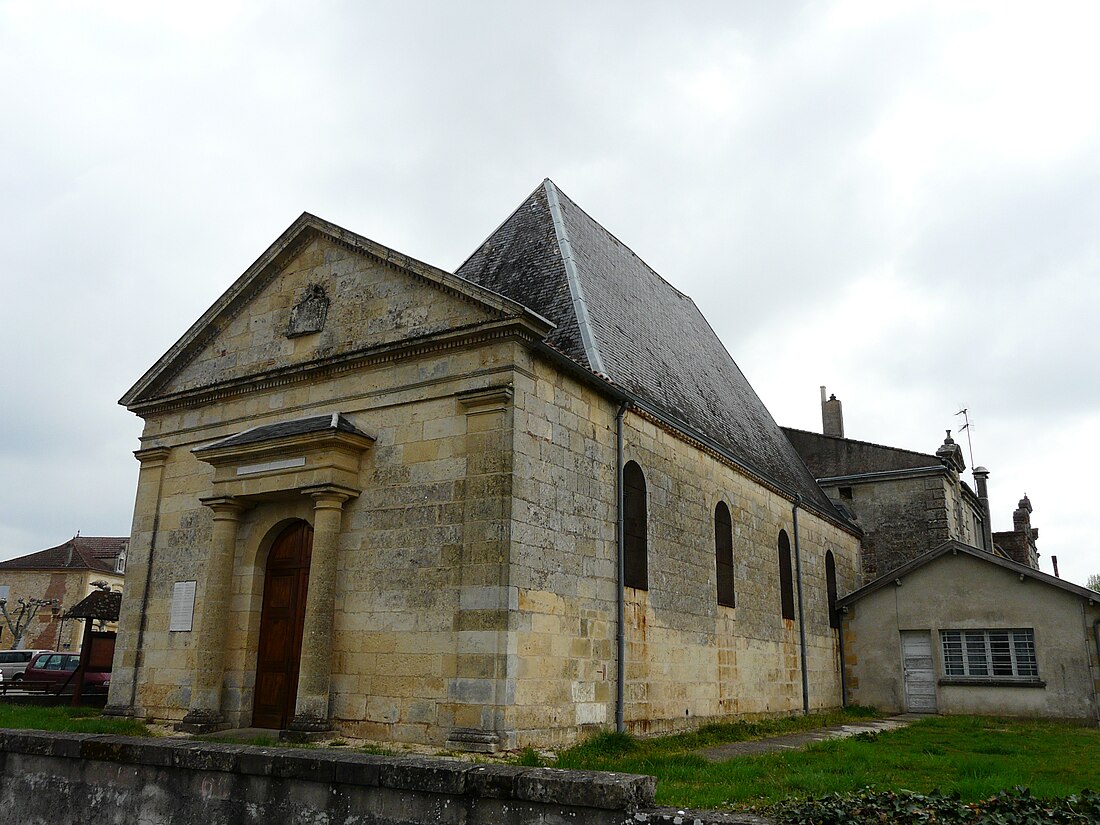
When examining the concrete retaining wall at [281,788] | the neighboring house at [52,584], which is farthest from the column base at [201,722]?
the neighboring house at [52,584]

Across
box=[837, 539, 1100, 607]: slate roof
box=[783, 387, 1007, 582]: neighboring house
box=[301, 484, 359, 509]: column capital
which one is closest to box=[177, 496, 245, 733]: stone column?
box=[301, 484, 359, 509]: column capital

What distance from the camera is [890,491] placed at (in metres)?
23.1

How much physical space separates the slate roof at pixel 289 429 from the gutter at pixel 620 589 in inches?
135

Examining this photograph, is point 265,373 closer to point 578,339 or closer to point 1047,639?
point 578,339

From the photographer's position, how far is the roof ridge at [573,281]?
12.4 meters

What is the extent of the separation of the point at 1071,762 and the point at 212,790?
943 cm

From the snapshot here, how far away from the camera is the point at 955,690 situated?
59.3 feet

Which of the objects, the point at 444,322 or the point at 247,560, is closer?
the point at 444,322

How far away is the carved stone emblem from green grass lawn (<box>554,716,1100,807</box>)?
652 cm

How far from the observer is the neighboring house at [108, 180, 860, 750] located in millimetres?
9680

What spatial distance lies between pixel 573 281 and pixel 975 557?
36.7 ft

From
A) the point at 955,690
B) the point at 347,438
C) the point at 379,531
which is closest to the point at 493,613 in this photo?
the point at 379,531

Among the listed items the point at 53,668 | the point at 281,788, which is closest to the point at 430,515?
the point at 281,788

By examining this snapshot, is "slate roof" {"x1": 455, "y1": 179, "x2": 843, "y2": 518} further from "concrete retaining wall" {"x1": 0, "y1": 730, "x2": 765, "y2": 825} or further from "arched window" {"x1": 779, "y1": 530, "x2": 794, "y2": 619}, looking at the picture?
"concrete retaining wall" {"x1": 0, "y1": 730, "x2": 765, "y2": 825}
